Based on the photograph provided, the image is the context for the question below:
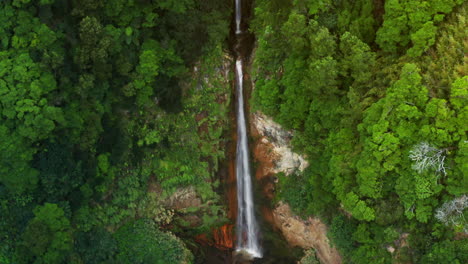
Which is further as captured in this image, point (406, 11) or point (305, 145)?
point (305, 145)

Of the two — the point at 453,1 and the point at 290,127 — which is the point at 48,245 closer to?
the point at 290,127

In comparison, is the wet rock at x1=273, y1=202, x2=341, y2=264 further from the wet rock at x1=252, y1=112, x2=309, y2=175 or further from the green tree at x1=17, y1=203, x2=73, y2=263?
the green tree at x1=17, y1=203, x2=73, y2=263

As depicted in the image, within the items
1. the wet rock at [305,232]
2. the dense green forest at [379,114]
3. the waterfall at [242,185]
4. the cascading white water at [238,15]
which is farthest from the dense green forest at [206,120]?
the cascading white water at [238,15]

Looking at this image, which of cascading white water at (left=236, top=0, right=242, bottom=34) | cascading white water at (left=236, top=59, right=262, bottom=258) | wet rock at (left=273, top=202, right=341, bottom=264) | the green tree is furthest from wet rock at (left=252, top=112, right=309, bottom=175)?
the green tree

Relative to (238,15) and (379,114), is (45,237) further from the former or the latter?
(379,114)

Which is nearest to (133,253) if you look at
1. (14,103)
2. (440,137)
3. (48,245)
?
(48,245)

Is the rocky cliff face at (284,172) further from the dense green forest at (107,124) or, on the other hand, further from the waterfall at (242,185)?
the dense green forest at (107,124)

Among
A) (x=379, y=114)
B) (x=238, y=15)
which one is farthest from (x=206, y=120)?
(x=379, y=114)

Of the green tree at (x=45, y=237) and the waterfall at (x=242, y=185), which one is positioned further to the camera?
the waterfall at (x=242, y=185)
